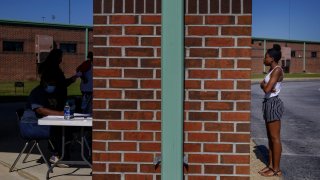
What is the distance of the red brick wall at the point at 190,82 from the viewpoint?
11.9 feet

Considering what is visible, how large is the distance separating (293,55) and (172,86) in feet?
239

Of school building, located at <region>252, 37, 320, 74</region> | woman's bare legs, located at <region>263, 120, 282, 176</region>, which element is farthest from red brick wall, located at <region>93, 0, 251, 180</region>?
school building, located at <region>252, 37, 320, 74</region>

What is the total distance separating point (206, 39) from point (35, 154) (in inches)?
216

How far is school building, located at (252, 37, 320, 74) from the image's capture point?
65.6m

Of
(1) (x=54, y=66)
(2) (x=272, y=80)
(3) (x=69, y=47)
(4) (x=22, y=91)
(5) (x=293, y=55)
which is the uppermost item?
(5) (x=293, y=55)

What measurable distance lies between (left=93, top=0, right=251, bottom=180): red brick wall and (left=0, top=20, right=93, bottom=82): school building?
37.8 meters

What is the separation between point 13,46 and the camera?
42.6m

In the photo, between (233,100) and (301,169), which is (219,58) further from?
(301,169)

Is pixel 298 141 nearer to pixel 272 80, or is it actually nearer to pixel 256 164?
pixel 256 164

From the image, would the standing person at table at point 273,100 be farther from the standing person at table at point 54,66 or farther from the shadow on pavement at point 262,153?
the standing person at table at point 54,66

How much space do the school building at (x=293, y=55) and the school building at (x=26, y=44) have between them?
28770mm

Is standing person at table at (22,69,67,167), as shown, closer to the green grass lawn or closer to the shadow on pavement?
the shadow on pavement

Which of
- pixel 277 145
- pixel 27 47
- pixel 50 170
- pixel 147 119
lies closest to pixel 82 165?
pixel 50 170

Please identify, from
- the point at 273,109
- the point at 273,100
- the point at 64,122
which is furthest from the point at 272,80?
the point at 64,122
